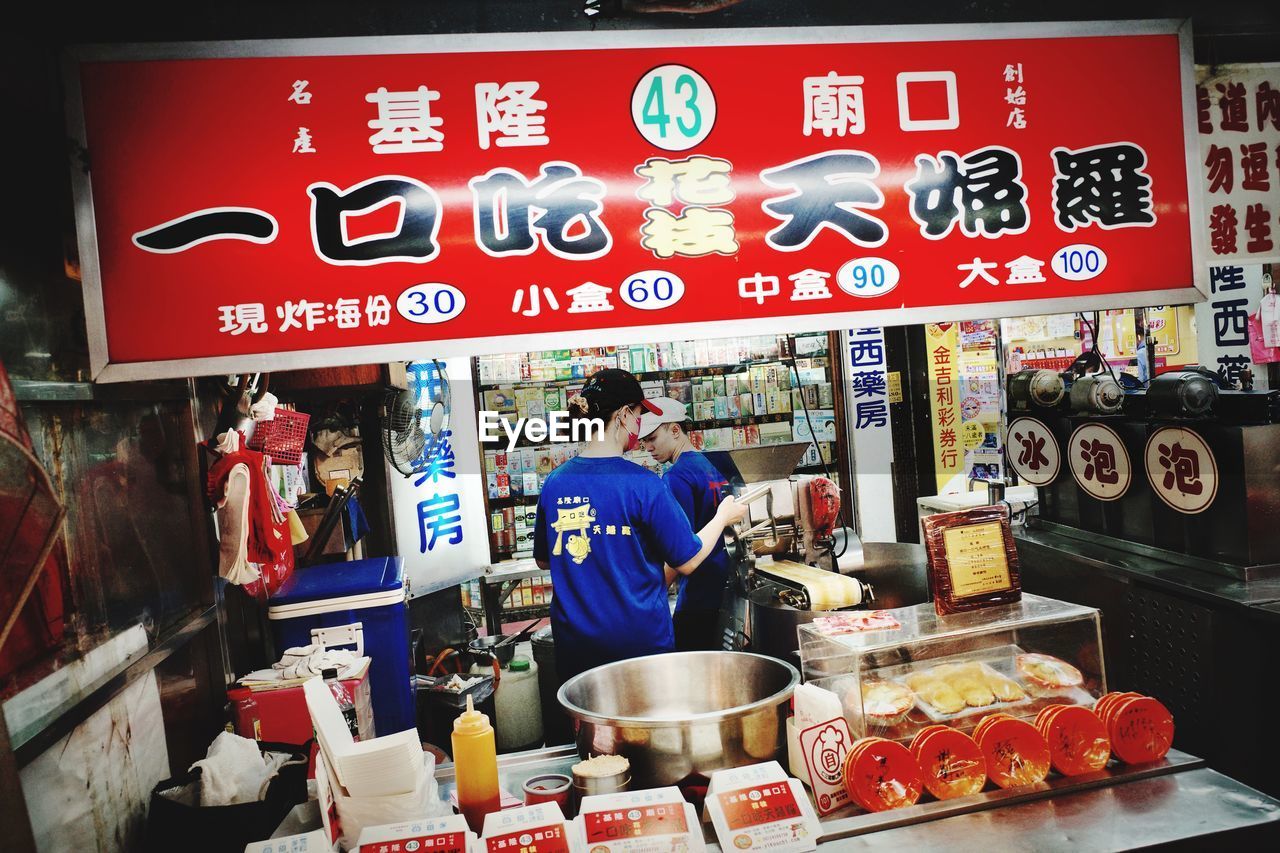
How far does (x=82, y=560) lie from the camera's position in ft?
6.17

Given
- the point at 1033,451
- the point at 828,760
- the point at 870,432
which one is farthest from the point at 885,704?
the point at 870,432

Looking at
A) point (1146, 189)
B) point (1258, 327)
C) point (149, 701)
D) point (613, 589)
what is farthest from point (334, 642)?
point (1258, 327)

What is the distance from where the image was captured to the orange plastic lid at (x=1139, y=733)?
6.08 feet

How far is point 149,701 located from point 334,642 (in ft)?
2.73

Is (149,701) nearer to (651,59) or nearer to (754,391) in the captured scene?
(651,59)

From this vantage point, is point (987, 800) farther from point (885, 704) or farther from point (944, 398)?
point (944, 398)

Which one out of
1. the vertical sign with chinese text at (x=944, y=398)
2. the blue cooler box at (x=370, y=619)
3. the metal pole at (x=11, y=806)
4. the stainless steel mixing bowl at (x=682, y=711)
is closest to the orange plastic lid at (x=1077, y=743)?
the stainless steel mixing bowl at (x=682, y=711)

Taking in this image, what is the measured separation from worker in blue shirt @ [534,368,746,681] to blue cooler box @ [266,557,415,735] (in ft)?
2.06

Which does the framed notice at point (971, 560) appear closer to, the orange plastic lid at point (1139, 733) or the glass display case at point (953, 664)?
the glass display case at point (953, 664)

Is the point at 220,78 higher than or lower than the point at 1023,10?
lower

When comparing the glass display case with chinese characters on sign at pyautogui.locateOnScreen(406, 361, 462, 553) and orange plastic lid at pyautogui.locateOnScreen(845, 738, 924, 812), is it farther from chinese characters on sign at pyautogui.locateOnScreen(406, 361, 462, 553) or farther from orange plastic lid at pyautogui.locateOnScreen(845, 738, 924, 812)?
chinese characters on sign at pyautogui.locateOnScreen(406, 361, 462, 553)

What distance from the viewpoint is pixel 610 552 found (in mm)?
2945

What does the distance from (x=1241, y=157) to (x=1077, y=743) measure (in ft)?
5.44

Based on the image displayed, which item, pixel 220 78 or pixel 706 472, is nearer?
pixel 220 78
